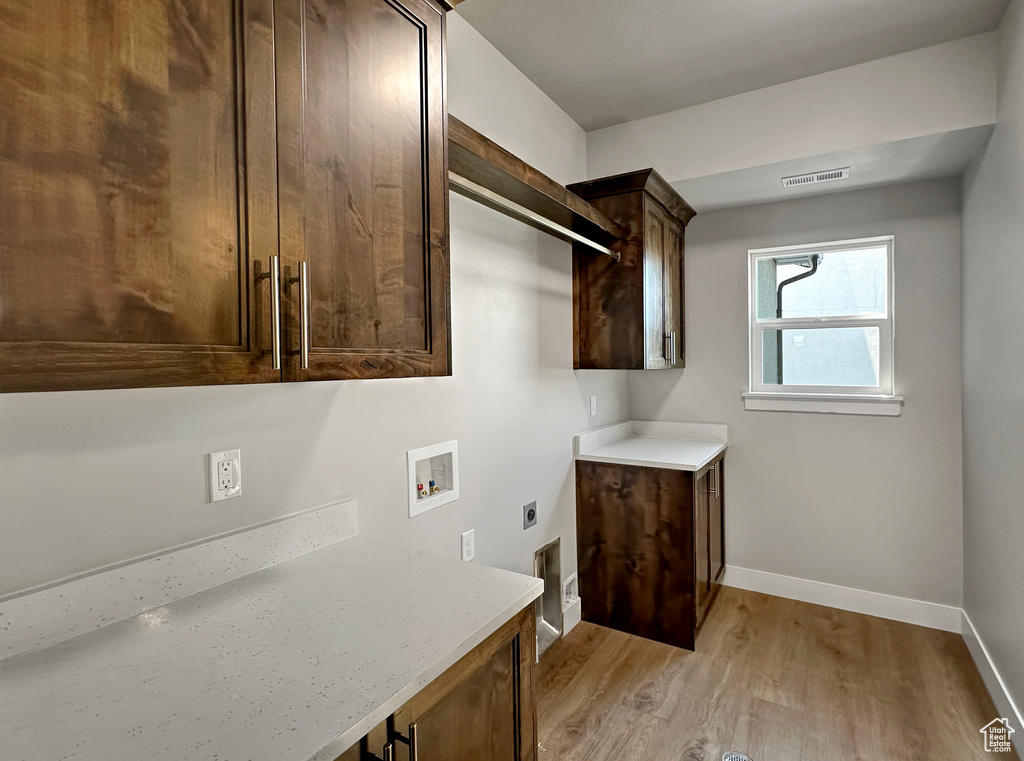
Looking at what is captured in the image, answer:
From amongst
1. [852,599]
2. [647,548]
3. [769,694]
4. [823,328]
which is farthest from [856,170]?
[769,694]

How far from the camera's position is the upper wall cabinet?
0.70 metres

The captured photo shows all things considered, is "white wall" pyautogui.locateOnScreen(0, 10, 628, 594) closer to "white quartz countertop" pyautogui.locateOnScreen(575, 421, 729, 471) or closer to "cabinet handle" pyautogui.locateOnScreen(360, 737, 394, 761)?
"white quartz countertop" pyautogui.locateOnScreen(575, 421, 729, 471)

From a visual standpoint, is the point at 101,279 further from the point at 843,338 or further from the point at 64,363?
the point at 843,338

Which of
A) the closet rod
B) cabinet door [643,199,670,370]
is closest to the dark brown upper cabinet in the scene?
cabinet door [643,199,670,370]

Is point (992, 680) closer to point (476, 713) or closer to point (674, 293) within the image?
point (674, 293)

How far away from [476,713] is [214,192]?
1.09 meters

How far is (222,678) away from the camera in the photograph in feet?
2.96

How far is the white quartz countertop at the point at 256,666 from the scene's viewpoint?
30.0 inches

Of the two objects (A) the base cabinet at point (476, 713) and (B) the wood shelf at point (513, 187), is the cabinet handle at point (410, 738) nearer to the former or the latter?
(A) the base cabinet at point (476, 713)

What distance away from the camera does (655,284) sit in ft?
9.51

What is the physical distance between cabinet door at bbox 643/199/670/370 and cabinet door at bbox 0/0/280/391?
209 cm

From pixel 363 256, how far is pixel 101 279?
51 cm

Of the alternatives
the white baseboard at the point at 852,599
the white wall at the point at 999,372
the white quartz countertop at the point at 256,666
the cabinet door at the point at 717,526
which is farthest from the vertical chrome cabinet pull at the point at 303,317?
the white baseboard at the point at 852,599

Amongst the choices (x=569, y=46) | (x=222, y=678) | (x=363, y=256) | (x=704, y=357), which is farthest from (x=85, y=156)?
(x=704, y=357)
